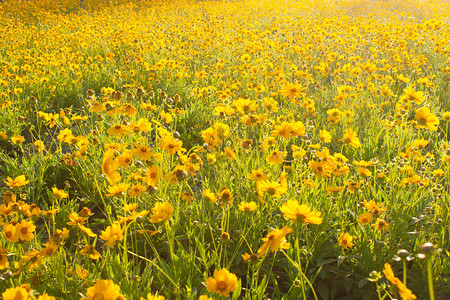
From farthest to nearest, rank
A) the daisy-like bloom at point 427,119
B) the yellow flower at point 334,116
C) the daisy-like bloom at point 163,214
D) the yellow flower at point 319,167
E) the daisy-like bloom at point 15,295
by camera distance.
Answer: the yellow flower at point 334,116
the daisy-like bloom at point 427,119
the yellow flower at point 319,167
the daisy-like bloom at point 163,214
the daisy-like bloom at point 15,295

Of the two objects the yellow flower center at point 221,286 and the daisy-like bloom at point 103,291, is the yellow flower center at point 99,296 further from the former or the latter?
the yellow flower center at point 221,286

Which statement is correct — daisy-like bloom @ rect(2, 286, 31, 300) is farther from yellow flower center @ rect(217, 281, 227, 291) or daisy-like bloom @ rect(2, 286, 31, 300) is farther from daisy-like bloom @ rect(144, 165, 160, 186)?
daisy-like bloom @ rect(144, 165, 160, 186)

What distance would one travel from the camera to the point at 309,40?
19.8 ft

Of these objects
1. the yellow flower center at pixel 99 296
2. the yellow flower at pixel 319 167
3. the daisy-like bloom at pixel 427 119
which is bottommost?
the yellow flower at pixel 319 167

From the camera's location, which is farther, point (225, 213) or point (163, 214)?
point (225, 213)

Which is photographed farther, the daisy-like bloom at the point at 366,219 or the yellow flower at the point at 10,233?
the daisy-like bloom at the point at 366,219

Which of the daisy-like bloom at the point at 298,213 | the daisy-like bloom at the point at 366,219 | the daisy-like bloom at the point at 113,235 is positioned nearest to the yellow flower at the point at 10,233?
the daisy-like bloom at the point at 113,235

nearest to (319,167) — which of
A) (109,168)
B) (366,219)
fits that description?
(366,219)

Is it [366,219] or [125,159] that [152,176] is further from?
[366,219]

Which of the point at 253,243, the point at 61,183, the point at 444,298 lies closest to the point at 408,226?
the point at 444,298

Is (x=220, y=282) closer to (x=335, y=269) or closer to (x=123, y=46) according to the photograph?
(x=335, y=269)

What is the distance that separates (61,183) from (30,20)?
29.4ft

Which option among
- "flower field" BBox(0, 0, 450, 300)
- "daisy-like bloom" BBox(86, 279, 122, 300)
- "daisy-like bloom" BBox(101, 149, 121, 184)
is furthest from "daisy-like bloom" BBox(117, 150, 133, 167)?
"daisy-like bloom" BBox(86, 279, 122, 300)

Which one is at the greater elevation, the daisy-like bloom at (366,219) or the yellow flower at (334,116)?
the yellow flower at (334,116)
